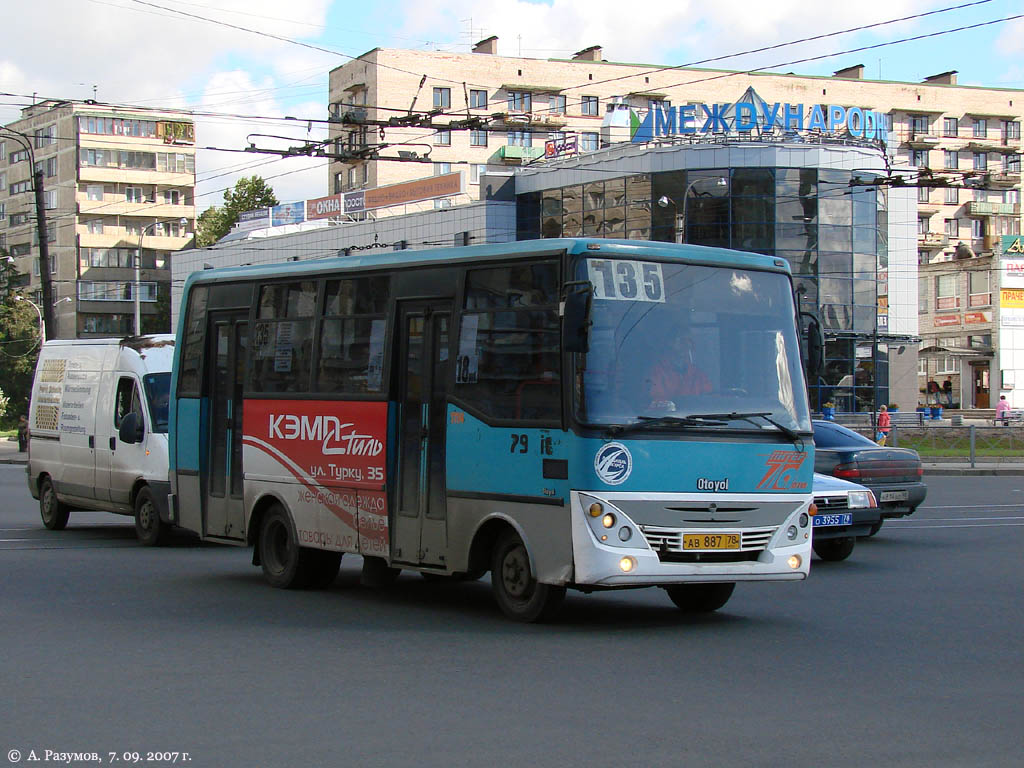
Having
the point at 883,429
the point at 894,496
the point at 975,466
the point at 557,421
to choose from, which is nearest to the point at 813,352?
the point at 557,421

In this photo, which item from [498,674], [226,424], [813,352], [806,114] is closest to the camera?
[498,674]

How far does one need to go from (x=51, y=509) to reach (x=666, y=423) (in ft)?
42.3

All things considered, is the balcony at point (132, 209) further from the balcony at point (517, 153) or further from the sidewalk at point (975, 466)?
the sidewalk at point (975, 466)

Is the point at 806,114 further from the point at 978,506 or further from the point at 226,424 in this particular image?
the point at 226,424

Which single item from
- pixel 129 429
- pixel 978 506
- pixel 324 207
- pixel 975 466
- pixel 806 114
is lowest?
pixel 975 466

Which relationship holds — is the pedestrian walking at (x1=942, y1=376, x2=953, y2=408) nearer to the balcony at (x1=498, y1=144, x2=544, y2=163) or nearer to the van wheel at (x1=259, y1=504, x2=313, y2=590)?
the balcony at (x1=498, y1=144, x2=544, y2=163)

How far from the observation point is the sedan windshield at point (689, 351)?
10.6m

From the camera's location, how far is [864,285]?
198 ft

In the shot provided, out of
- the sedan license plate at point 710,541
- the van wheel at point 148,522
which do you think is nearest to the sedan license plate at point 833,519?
the sedan license plate at point 710,541

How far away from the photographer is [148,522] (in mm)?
18297

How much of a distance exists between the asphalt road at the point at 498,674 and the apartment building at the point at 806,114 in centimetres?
5282

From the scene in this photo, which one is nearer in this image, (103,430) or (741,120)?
(103,430)

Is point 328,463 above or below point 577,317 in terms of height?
below

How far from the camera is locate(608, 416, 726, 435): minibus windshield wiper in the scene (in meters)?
10.5
